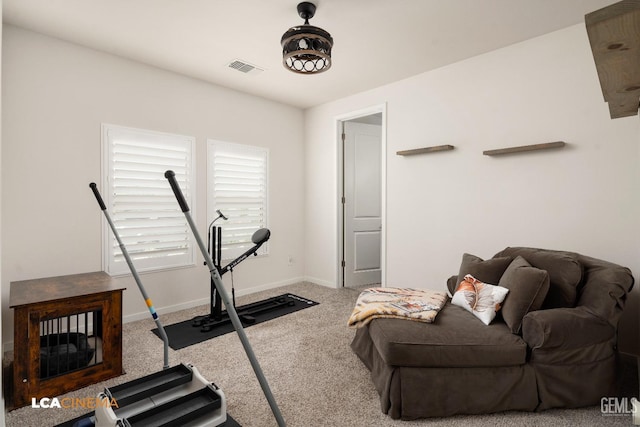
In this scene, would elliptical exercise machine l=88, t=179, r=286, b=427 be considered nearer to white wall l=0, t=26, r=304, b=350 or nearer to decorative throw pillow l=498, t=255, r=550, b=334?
decorative throw pillow l=498, t=255, r=550, b=334

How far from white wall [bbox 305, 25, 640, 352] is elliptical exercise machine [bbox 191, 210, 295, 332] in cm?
159

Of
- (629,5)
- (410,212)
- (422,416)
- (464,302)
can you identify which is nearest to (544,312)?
(464,302)

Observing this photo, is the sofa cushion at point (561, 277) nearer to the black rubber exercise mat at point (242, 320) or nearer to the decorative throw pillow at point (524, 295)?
the decorative throw pillow at point (524, 295)

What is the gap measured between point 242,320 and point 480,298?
233 cm

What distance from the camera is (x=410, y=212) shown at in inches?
156

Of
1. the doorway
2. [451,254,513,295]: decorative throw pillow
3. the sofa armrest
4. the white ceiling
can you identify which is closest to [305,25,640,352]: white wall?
the white ceiling

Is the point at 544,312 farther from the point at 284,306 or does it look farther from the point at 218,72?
the point at 218,72

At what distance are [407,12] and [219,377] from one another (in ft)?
10.2

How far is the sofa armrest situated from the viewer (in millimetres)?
1879

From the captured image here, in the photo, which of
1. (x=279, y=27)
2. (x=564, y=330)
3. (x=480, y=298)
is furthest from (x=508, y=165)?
(x=279, y=27)

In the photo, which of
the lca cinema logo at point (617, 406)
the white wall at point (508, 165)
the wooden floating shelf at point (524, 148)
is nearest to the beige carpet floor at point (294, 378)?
the lca cinema logo at point (617, 406)

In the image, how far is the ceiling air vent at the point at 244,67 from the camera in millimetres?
3529

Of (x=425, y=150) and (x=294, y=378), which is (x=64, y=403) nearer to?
(x=294, y=378)

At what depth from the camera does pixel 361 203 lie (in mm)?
5020
